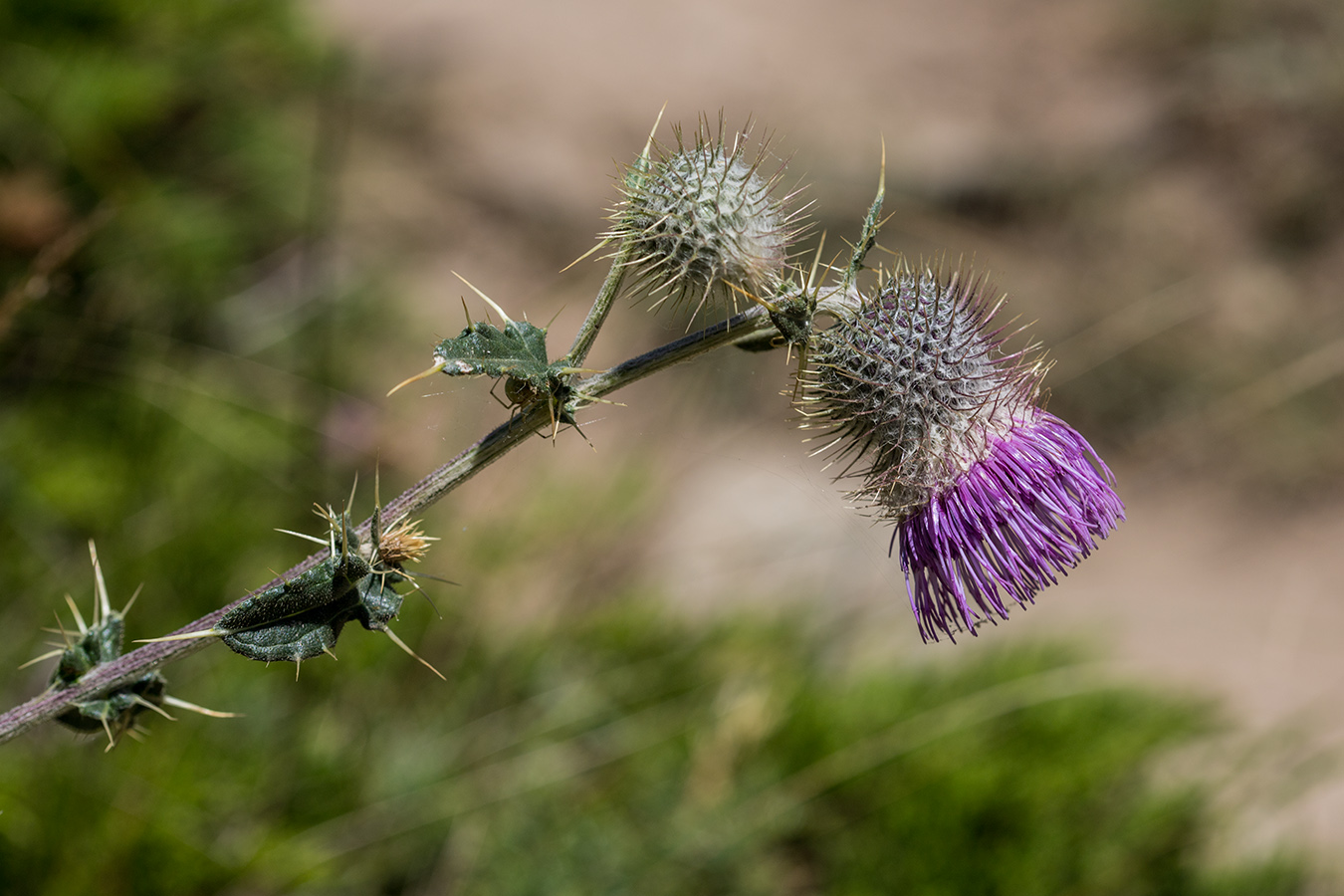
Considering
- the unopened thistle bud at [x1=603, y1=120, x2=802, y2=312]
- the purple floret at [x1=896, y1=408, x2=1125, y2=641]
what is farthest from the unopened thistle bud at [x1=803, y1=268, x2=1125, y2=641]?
the unopened thistle bud at [x1=603, y1=120, x2=802, y2=312]

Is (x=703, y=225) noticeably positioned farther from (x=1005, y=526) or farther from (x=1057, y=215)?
(x=1057, y=215)

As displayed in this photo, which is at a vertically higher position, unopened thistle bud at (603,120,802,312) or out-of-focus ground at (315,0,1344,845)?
out-of-focus ground at (315,0,1344,845)

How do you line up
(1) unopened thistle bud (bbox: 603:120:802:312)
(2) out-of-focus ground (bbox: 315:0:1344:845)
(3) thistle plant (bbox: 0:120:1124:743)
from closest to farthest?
(3) thistle plant (bbox: 0:120:1124:743), (1) unopened thistle bud (bbox: 603:120:802:312), (2) out-of-focus ground (bbox: 315:0:1344:845)

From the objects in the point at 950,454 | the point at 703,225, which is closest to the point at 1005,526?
the point at 950,454

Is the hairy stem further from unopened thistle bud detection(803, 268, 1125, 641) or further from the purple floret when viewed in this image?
the purple floret

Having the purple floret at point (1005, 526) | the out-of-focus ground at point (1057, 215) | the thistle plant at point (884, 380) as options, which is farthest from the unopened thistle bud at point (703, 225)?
the out-of-focus ground at point (1057, 215)

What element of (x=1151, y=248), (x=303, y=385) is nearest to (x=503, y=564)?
(x=303, y=385)
